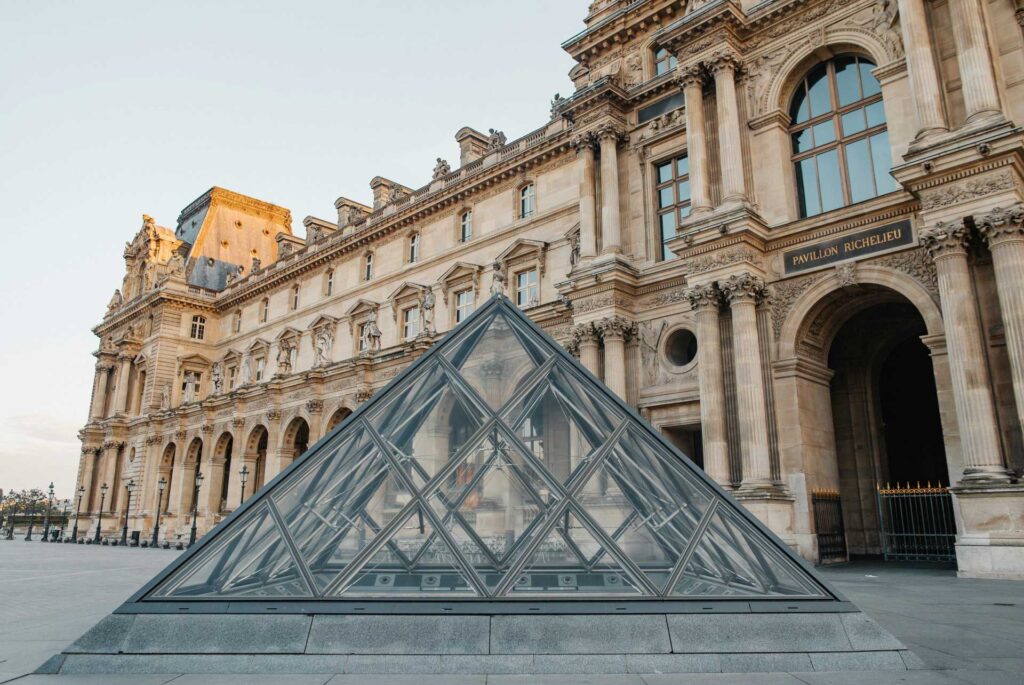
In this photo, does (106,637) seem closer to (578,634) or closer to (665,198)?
(578,634)

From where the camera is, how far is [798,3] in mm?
18656

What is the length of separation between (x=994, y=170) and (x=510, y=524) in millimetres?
12616

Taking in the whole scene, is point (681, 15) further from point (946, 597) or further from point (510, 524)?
point (510, 524)

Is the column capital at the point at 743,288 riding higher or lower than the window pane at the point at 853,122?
lower

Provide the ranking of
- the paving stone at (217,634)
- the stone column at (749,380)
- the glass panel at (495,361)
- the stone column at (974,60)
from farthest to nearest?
the stone column at (749,380), the stone column at (974,60), the glass panel at (495,361), the paving stone at (217,634)

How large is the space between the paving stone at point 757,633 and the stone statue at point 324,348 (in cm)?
3032

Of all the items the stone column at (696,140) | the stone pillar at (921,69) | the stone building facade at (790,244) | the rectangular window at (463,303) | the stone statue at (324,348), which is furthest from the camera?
the stone statue at (324,348)

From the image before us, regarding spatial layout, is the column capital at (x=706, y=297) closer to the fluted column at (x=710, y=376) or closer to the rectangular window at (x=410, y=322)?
the fluted column at (x=710, y=376)

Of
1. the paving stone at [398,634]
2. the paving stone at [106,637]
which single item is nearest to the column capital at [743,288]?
the paving stone at [398,634]

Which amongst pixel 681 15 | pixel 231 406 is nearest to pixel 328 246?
pixel 231 406

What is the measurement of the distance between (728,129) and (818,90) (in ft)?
8.87

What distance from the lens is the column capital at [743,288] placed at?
1733cm

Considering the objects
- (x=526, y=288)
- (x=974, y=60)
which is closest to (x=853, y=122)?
(x=974, y=60)

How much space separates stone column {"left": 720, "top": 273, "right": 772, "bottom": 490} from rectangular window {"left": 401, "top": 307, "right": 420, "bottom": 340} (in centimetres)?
1811
